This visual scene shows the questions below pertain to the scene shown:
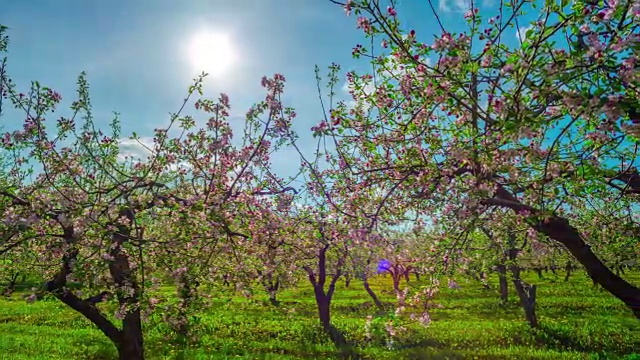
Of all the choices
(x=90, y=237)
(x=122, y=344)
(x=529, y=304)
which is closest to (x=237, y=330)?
(x=122, y=344)

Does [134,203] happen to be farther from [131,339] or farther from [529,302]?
[529,302]

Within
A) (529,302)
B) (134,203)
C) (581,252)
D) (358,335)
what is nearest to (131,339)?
(134,203)

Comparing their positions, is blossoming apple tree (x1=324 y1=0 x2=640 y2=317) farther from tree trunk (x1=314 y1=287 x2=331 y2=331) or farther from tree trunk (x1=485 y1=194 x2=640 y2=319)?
tree trunk (x1=314 y1=287 x2=331 y2=331)

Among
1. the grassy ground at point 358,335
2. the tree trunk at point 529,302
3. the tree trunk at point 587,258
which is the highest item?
the tree trunk at point 587,258

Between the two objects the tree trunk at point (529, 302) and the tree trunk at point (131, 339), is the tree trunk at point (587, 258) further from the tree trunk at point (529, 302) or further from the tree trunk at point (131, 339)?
the tree trunk at point (529, 302)

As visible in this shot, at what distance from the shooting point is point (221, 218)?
6.33 m

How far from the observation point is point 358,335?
2023cm

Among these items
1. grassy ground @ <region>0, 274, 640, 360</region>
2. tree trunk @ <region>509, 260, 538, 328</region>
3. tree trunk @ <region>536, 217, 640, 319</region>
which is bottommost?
grassy ground @ <region>0, 274, 640, 360</region>

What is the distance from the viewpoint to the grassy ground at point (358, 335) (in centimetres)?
1638

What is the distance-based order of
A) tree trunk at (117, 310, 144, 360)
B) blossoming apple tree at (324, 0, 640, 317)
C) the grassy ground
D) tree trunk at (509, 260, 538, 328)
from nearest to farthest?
blossoming apple tree at (324, 0, 640, 317) < tree trunk at (117, 310, 144, 360) < the grassy ground < tree trunk at (509, 260, 538, 328)

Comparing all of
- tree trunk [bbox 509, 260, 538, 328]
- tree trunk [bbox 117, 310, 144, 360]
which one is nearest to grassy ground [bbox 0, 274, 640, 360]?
tree trunk [bbox 509, 260, 538, 328]

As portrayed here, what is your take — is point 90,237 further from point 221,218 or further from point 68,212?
point 221,218

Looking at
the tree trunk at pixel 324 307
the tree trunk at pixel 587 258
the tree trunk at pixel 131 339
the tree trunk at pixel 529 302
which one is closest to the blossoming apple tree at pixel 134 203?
the tree trunk at pixel 131 339

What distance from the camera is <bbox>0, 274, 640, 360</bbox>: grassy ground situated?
1638 cm
